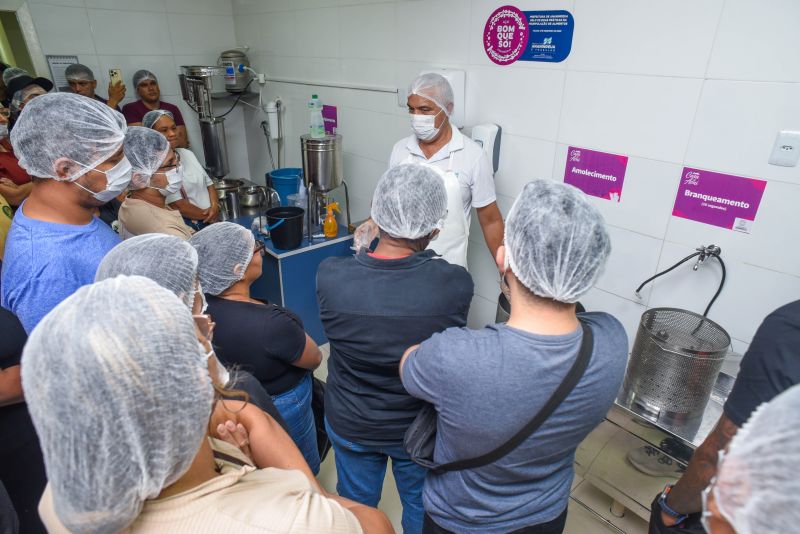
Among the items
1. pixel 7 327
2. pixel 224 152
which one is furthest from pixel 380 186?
pixel 224 152

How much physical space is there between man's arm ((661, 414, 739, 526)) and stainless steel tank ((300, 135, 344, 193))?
7.61 ft

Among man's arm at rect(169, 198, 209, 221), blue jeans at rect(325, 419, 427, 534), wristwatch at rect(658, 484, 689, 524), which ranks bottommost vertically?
blue jeans at rect(325, 419, 427, 534)

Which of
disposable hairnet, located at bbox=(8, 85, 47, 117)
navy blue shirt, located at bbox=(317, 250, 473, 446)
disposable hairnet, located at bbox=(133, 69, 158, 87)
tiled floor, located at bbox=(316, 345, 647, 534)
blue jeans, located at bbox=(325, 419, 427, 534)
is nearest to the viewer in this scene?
navy blue shirt, located at bbox=(317, 250, 473, 446)

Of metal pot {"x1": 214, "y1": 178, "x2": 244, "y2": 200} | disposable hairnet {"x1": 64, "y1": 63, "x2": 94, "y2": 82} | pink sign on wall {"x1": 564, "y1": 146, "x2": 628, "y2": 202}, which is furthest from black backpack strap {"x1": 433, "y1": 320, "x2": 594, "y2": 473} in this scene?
disposable hairnet {"x1": 64, "y1": 63, "x2": 94, "y2": 82}

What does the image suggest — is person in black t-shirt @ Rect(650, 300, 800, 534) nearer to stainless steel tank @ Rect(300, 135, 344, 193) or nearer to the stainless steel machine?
the stainless steel machine

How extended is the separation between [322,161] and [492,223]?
1176mm

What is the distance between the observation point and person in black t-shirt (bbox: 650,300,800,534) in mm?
812

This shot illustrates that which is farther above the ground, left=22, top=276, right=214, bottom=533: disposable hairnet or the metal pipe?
the metal pipe

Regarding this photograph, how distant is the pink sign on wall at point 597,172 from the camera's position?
5.88ft

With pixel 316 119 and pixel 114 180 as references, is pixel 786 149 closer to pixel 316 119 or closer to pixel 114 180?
pixel 114 180

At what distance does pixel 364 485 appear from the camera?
1.41 m

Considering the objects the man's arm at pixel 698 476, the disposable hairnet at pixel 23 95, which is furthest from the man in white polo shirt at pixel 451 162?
the disposable hairnet at pixel 23 95

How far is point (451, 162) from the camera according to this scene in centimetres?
208

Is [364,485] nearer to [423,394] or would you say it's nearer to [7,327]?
[423,394]
